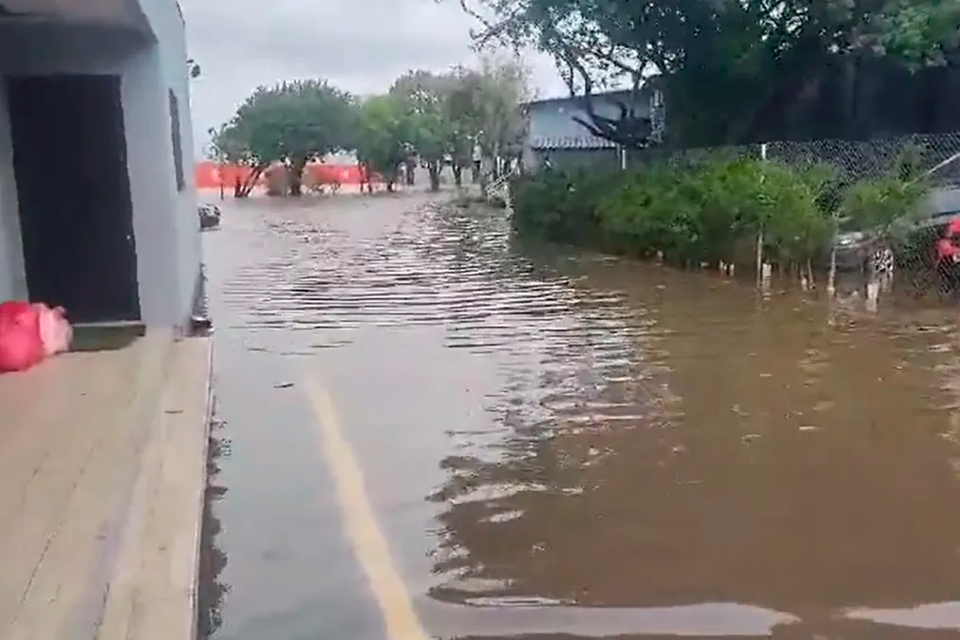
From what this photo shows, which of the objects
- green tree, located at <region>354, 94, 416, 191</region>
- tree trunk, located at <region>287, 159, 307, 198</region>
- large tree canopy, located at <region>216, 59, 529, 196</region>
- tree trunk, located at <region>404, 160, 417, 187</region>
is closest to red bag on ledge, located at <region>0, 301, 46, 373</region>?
large tree canopy, located at <region>216, 59, 529, 196</region>

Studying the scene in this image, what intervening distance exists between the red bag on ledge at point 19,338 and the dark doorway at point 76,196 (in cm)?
132

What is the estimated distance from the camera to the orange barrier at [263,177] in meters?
50.6

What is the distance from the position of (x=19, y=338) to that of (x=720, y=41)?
14368 mm

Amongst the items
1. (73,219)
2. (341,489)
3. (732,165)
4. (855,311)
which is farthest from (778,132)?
(341,489)

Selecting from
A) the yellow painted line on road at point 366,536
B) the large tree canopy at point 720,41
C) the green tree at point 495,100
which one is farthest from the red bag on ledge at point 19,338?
the green tree at point 495,100

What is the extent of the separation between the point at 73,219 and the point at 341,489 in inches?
162

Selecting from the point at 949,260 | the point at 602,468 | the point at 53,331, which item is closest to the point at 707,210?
the point at 949,260

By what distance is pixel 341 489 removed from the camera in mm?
6160

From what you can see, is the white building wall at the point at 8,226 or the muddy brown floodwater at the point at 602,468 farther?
the white building wall at the point at 8,226

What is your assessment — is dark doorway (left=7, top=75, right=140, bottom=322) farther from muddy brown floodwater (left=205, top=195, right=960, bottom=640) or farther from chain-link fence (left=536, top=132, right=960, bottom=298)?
chain-link fence (left=536, top=132, right=960, bottom=298)

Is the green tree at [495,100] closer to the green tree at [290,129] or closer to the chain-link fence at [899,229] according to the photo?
the green tree at [290,129]

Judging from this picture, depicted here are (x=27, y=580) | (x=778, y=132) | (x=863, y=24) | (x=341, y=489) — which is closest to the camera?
(x=27, y=580)

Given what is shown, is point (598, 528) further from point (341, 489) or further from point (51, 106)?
point (51, 106)

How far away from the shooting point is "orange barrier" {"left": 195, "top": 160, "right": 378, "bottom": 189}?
166 feet
